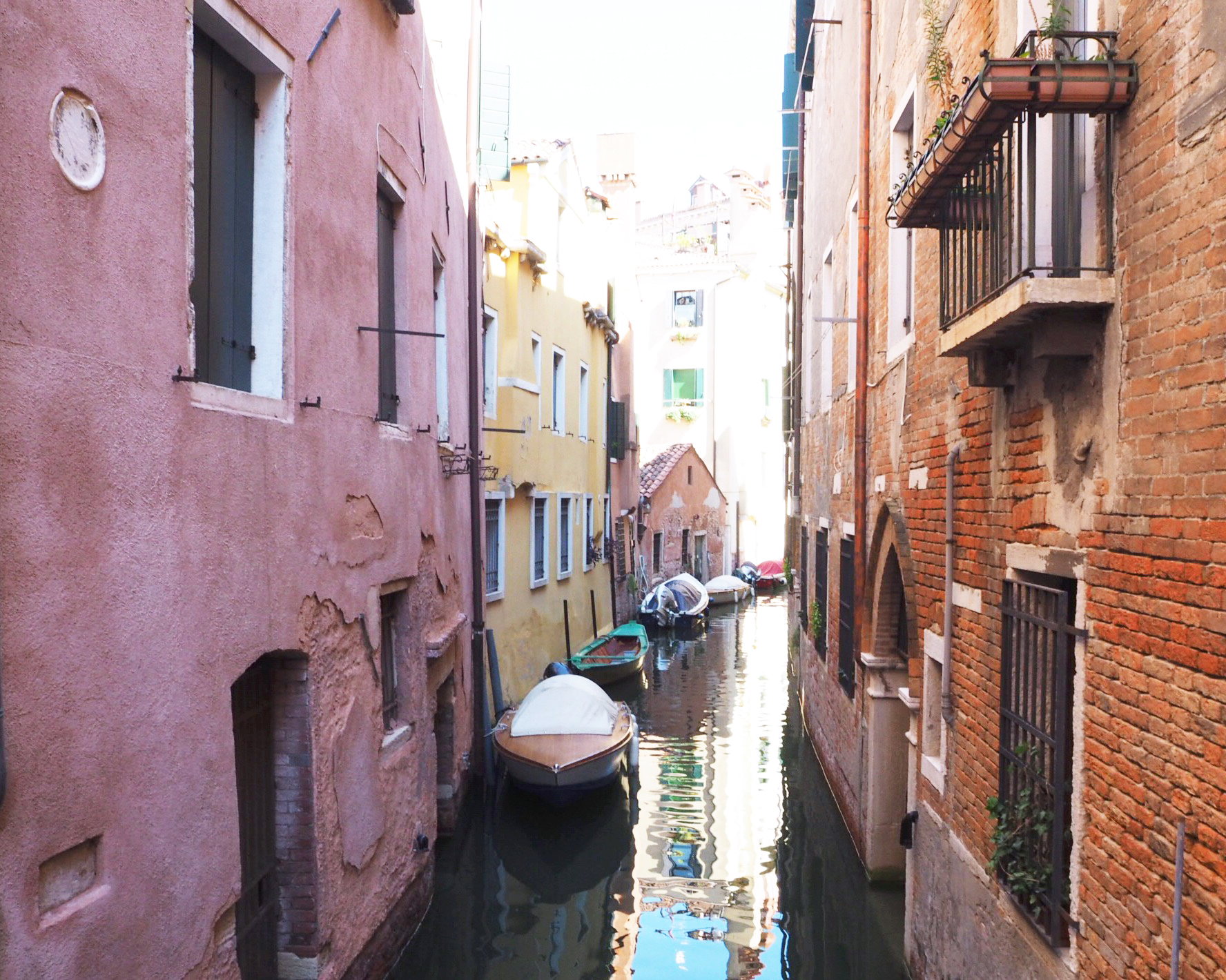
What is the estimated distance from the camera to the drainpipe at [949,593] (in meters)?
5.83

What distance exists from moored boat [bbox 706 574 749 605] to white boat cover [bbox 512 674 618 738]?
1813 cm

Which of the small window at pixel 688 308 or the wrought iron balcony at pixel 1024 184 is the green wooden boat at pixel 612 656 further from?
the small window at pixel 688 308

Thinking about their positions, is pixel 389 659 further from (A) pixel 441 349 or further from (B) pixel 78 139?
(B) pixel 78 139

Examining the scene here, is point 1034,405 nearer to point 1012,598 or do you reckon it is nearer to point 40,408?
point 1012,598

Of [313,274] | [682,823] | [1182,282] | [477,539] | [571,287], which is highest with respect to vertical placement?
[571,287]

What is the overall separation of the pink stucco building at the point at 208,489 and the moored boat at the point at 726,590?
2286 cm

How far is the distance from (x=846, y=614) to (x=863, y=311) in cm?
291

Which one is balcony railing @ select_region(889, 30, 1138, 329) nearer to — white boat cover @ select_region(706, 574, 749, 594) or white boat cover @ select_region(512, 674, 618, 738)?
white boat cover @ select_region(512, 674, 618, 738)

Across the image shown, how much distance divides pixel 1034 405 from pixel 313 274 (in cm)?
351

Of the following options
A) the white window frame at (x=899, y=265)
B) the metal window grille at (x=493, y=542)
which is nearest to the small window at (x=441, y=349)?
the white window frame at (x=899, y=265)

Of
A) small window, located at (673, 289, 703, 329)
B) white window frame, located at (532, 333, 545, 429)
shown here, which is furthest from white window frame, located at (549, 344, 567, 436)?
small window, located at (673, 289, 703, 329)

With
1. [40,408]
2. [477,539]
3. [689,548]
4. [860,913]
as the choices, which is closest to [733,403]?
[689,548]

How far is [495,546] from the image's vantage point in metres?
14.1

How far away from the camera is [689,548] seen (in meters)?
31.9
